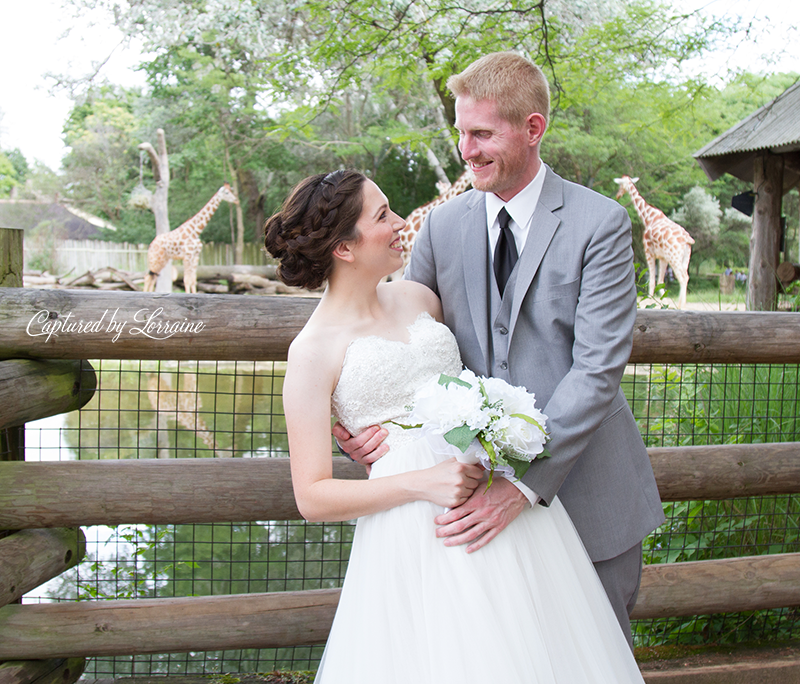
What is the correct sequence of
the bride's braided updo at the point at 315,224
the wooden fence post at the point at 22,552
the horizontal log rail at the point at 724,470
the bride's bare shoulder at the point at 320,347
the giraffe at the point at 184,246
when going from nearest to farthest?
the bride's bare shoulder at the point at 320,347 < the bride's braided updo at the point at 315,224 < the wooden fence post at the point at 22,552 < the horizontal log rail at the point at 724,470 < the giraffe at the point at 184,246

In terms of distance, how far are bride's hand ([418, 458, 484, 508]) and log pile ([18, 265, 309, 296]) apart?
15.0 meters

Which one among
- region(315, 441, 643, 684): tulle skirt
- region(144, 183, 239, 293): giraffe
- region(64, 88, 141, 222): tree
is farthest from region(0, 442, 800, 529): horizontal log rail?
region(64, 88, 141, 222): tree

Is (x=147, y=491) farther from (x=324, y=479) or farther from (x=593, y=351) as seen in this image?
(x=593, y=351)

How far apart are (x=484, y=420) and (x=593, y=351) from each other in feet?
1.47

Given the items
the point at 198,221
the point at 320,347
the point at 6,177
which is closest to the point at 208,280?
the point at 198,221

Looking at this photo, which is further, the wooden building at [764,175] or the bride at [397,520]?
the wooden building at [764,175]

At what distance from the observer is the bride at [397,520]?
65.8 inches

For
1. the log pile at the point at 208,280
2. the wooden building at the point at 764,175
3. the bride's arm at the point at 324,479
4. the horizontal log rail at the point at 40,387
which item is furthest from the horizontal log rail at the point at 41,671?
the log pile at the point at 208,280

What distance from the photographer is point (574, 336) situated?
6.47 ft

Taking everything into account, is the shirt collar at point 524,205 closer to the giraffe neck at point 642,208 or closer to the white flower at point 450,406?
the white flower at point 450,406

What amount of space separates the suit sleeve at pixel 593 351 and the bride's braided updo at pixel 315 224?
67 cm

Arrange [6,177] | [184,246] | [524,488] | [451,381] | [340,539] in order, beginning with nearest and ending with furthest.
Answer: [451,381]
[524,488]
[340,539]
[184,246]
[6,177]

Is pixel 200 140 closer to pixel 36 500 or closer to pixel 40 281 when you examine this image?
pixel 40 281

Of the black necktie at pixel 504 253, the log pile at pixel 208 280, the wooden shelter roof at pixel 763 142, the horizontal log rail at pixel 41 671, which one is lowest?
the horizontal log rail at pixel 41 671
